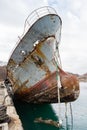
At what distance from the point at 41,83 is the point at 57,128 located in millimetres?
2371

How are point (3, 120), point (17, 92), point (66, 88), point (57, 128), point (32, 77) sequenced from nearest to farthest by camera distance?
point (3, 120) < point (57, 128) < point (66, 88) < point (32, 77) < point (17, 92)

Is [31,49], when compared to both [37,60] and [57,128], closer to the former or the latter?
[37,60]

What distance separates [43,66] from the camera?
480 inches

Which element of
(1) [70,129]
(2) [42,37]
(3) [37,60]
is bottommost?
(1) [70,129]

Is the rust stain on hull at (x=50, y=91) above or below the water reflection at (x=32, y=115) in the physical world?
above

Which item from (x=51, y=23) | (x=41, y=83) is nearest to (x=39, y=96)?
(x=41, y=83)

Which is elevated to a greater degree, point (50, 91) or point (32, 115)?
point (50, 91)

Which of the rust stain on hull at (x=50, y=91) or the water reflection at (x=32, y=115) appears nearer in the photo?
the water reflection at (x=32, y=115)

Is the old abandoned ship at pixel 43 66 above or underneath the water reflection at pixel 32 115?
above

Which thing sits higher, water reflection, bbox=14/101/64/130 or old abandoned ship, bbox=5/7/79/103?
old abandoned ship, bbox=5/7/79/103

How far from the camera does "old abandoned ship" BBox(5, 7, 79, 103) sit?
38.2 ft

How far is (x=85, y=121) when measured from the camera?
1273cm

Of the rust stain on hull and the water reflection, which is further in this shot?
the rust stain on hull

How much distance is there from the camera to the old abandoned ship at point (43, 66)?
1165 centimetres
